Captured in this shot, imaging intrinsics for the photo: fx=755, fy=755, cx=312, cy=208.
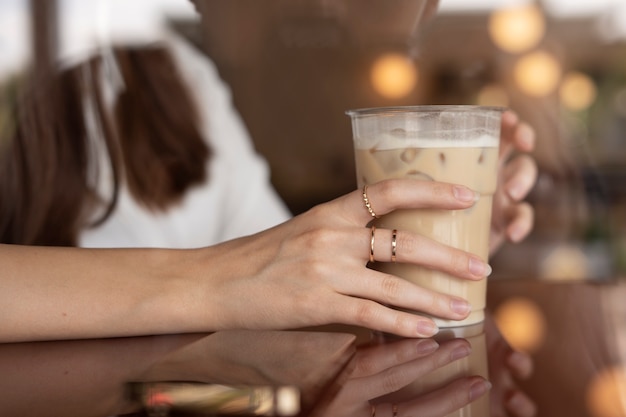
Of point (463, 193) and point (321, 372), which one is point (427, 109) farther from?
point (321, 372)

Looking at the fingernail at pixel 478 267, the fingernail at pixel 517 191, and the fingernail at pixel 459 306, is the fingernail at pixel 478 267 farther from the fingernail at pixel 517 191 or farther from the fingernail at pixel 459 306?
the fingernail at pixel 517 191

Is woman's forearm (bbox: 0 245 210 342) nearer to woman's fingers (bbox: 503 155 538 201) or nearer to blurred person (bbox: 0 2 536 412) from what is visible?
blurred person (bbox: 0 2 536 412)

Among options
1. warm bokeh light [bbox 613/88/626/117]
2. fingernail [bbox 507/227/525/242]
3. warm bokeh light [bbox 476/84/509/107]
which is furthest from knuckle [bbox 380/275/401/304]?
warm bokeh light [bbox 613/88/626/117]

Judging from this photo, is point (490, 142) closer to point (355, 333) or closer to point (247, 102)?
point (355, 333)

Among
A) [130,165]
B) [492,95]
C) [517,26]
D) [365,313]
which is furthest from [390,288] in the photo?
[517,26]

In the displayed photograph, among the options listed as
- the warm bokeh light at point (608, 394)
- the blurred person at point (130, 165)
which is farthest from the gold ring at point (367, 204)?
the blurred person at point (130, 165)
